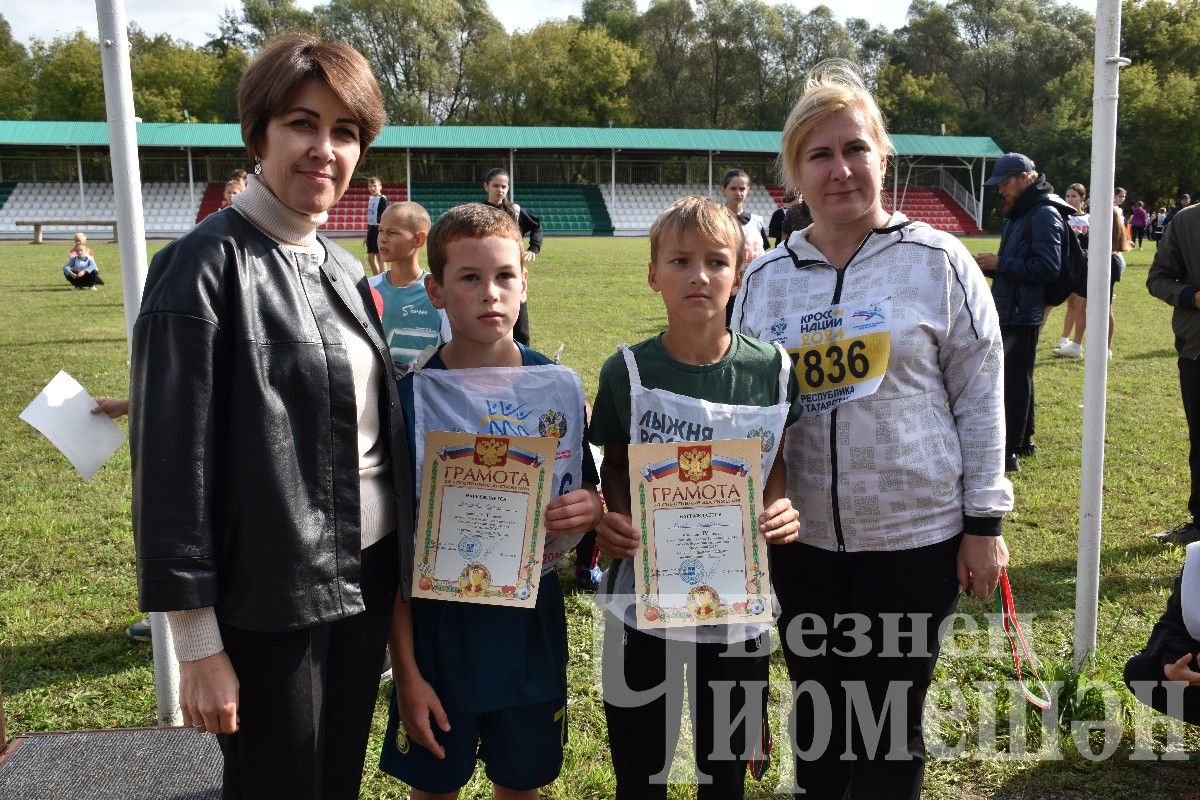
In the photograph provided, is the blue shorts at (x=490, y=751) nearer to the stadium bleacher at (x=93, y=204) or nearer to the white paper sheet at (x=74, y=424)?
the white paper sheet at (x=74, y=424)

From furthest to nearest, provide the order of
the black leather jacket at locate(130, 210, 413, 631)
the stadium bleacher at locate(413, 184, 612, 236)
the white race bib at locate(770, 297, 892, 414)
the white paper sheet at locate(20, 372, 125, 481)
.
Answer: the stadium bleacher at locate(413, 184, 612, 236)
the white paper sheet at locate(20, 372, 125, 481)
the white race bib at locate(770, 297, 892, 414)
the black leather jacket at locate(130, 210, 413, 631)

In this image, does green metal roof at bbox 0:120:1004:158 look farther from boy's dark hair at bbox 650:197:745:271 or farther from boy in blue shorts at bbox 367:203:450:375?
boy's dark hair at bbox 650:197:745:271

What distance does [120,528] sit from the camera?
537cm

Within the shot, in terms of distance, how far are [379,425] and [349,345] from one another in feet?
0.66

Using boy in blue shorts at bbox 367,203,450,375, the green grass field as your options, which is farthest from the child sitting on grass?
boy in blue shorts at bbox 367,203,450,375

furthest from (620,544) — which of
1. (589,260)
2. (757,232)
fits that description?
(589,260)

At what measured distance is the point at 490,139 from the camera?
41.7 m

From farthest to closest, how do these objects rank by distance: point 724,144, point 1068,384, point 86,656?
point 724,144 → point 1068,384 → point 86,656

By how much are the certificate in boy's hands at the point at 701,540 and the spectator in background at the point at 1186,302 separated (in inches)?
155

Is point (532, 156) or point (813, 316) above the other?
point (532, 156)

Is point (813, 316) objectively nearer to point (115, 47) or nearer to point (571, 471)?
point (571, 471)

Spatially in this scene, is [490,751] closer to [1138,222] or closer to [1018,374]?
[1018,374]

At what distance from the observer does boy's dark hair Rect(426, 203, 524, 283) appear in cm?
222

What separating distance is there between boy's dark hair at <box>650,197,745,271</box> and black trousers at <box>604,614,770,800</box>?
95cm
